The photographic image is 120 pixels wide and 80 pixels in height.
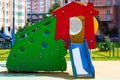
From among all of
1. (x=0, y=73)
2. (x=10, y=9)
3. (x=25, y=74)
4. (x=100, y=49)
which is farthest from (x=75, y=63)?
(x=10, y=9)

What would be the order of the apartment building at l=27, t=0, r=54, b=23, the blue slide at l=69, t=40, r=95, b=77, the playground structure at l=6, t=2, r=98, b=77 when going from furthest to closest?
the apartment building at l=27, t=0, r=54, b=23 → the playground structure at l=6, t=2, r=98, b=77 → the blue slide at l=69, t=40, r=95, b=77

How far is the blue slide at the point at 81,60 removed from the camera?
13.7m

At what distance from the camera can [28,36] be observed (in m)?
15.4

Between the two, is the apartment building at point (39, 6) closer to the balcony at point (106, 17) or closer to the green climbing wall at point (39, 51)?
the balcony at point (106, 17)

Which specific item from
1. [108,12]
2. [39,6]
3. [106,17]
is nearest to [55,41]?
[106,17]

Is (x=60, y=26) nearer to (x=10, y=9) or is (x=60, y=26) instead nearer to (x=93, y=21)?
(x=93, y=21)

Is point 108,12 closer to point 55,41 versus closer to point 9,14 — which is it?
point 9,14

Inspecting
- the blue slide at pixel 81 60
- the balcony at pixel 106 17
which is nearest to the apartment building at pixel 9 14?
the balcony at pixel 106 17

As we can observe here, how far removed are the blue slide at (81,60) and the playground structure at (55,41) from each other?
99 mm

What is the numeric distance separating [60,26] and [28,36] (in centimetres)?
132

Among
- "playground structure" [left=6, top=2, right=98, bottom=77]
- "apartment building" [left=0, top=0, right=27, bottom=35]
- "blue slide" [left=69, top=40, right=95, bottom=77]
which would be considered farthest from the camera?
"apartment building" [left=0, top=0, right=27, bottom=35]

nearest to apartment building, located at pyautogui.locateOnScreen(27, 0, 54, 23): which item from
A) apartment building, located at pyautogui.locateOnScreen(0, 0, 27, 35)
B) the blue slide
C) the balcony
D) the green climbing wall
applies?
apartment building, located at pyautogui.locateOnScreen(0, 0, 27, 35)

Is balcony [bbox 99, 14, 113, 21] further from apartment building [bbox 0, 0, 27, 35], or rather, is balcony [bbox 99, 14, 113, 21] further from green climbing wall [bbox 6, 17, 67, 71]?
green climbing wall [bbox 6, 17, 67, 71]

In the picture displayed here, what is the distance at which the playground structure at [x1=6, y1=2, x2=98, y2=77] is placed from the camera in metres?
15.1
